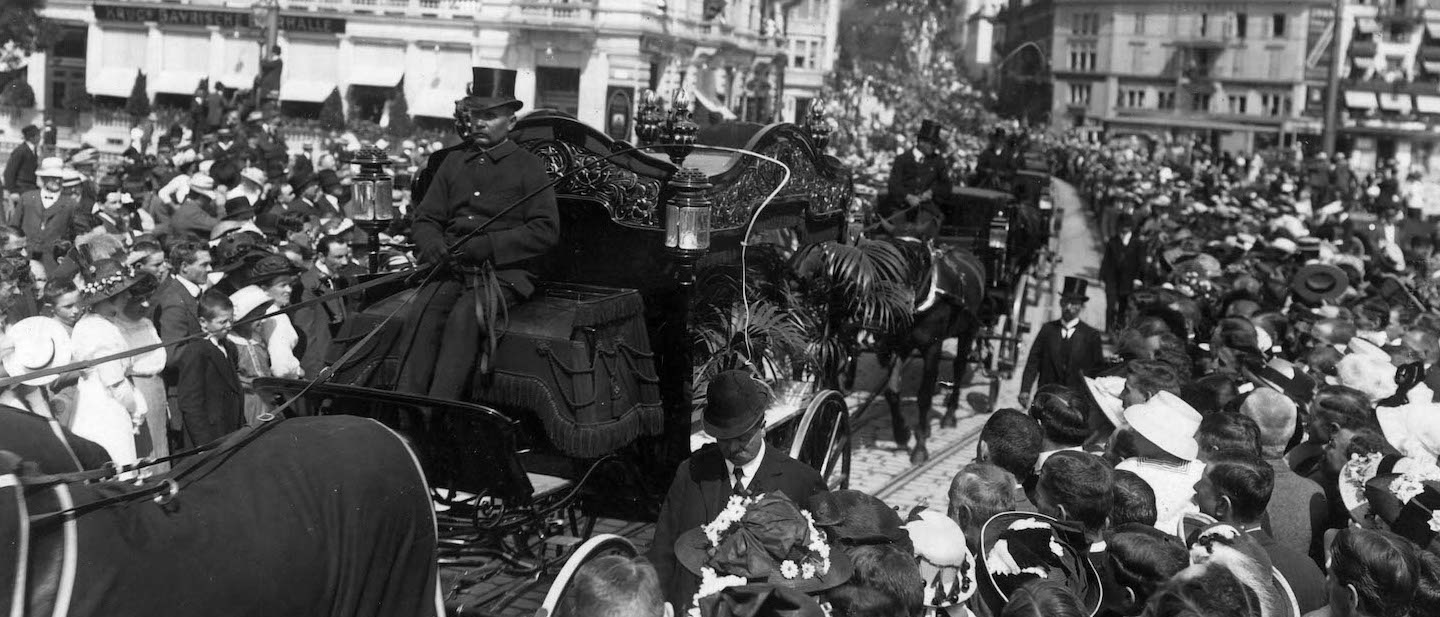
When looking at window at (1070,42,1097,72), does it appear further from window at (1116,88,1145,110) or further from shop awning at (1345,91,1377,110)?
shop awning at (1345,91,1377,110)

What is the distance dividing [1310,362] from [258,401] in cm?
701

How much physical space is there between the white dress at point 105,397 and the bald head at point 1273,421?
5.50 metres

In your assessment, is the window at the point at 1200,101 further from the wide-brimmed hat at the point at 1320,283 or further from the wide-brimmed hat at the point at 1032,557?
the wide-brimmed hat at the point at 1032,557

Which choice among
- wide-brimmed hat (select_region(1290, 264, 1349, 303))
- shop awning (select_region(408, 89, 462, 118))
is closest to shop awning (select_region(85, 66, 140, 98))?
shop awning (select_region(408, 89, 462, 118))

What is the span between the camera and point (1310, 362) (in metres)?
9.35

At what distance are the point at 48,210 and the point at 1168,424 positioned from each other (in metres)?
9.78

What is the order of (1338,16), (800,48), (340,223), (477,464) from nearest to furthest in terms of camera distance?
1. (477,464)
2. (340,223)
3. (1338,16)
4. (800,48)

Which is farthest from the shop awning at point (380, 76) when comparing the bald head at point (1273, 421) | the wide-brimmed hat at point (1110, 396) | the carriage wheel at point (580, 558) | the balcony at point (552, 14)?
the carriage wheel at point (580, 558)

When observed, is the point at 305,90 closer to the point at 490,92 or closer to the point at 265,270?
the point at 265,270

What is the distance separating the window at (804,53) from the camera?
6694cm

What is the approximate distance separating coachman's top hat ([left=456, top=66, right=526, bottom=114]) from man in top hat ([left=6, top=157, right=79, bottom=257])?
5.72 metres

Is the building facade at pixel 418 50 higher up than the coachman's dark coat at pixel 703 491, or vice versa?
the building facade at pixel 418 50

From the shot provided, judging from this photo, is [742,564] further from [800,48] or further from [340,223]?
[800,48]

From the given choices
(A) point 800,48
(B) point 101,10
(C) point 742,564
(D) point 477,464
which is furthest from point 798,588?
(A) point 800,48
